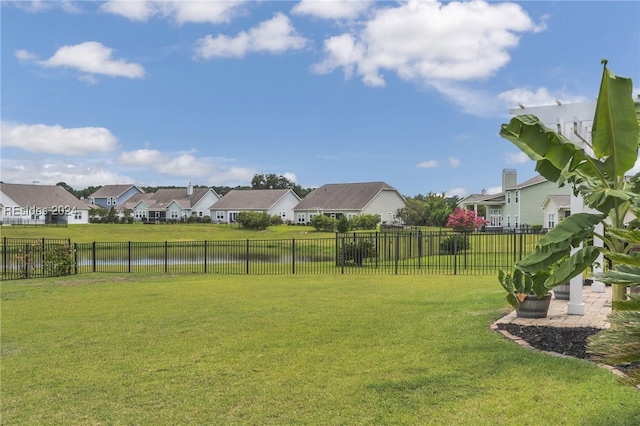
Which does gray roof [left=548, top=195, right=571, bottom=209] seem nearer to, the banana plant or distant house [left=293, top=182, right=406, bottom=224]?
distant house [left=293, top=182, right=406, bottom=224]

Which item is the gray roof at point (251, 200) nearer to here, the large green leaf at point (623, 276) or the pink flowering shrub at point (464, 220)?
the pink flowering shrub at point (464, 220)

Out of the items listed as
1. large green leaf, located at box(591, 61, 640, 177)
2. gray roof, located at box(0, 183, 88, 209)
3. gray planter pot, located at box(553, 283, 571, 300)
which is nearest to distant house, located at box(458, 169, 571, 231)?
gray planter pot, located at box(553, 283, 571, 300)

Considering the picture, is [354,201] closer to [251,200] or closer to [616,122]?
[251,200]

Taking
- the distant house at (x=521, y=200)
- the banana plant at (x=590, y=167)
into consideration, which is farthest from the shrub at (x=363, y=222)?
the banana plant at (x=590, y=167)

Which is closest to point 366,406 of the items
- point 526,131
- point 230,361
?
point 230,361

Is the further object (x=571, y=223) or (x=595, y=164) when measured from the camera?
(x=595, y=164)

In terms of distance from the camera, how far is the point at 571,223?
5.09 meters

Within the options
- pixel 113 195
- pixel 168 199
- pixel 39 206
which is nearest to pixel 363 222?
pixel 39 206

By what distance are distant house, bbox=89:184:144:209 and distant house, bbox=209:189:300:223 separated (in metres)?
24.8

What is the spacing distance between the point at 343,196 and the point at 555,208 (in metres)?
30.3

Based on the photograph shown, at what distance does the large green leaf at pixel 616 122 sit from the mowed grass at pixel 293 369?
2268 millimetres

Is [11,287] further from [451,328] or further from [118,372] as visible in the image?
[451,328]

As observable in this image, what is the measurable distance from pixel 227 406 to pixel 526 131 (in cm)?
427

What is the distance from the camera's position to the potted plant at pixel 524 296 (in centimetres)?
743
